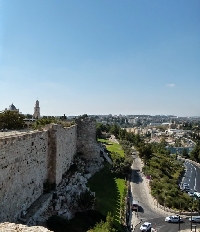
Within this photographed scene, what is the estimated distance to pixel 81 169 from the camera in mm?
24875

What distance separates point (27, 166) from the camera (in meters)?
14.1

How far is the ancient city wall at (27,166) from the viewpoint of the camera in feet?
38.1

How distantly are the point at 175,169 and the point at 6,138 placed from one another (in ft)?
136

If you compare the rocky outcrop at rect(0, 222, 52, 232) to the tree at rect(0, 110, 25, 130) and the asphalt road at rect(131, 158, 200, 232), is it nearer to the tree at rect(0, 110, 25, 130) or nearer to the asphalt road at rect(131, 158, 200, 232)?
the asphalt road at rect(131, 158, 200, 232)

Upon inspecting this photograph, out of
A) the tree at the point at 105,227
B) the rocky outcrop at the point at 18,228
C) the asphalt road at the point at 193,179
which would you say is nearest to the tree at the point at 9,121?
the tree at the point at 105,227

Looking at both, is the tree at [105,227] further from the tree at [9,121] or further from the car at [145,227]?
the tree at [9,121]

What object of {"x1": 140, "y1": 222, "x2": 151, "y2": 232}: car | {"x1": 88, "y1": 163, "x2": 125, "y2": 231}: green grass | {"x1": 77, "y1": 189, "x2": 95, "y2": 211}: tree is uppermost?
{"x1": 77, "y1": 189, "x2": 95, "y2": 211}: tree

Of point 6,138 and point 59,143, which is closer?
point 6,138

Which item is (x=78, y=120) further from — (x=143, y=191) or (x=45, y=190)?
(x=45, y=190)

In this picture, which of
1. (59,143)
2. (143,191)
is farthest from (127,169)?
(59,143)

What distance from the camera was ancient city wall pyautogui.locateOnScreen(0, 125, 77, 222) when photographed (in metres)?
11.6

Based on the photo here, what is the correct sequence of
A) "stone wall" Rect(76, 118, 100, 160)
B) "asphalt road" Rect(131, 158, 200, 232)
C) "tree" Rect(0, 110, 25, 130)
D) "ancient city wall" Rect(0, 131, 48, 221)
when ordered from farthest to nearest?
"tree" Rect(0, 110, 25, 130)
"stone wall" Rect(76, 118, 100, 160)
"asphalt road" Rect(131, 158, 200, 232)
"ancient city wall" Rect(0, 131, 48, 221)

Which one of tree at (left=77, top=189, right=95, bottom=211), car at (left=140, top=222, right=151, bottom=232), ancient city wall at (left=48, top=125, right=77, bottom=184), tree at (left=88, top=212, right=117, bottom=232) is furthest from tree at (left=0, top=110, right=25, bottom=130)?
tree at (left=88, top=212, right=117, bottom=232)

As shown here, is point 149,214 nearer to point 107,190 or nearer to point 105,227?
point 107,190
